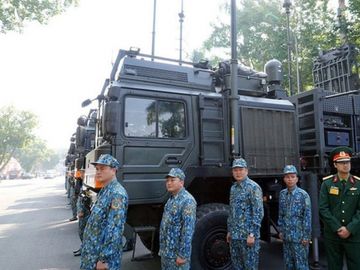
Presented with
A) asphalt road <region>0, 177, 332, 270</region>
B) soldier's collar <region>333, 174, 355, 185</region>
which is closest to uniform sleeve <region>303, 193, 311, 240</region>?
soldier's collar <region>333, 174, 355, 185</region>

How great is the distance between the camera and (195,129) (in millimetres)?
4816

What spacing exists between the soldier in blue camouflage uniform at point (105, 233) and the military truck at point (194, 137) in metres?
1.23

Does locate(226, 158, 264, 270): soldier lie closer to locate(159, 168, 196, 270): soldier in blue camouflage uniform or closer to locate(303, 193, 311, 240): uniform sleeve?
locate(303, 193, 311, 240): uniform sleeve

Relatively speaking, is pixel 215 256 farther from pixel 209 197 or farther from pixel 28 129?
pixel 28 129

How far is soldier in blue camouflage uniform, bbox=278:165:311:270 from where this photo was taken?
14.0ft

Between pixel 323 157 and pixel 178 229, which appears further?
pixel 323 157

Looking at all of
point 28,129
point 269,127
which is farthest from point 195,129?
point 28,129

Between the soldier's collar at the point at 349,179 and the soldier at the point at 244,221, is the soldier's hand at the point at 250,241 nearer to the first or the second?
the soldier at the point at 244,221

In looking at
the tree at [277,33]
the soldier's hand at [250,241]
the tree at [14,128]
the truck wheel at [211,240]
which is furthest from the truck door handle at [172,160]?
the tree at [14,128]

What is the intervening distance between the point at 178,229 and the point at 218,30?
64.9 ft

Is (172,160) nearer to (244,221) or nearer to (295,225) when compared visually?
(244,221)

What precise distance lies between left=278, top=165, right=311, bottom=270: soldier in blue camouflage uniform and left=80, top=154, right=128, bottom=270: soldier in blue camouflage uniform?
2.43m

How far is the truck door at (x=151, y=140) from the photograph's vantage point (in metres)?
4.29

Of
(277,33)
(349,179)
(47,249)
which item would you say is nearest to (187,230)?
(349,179)
